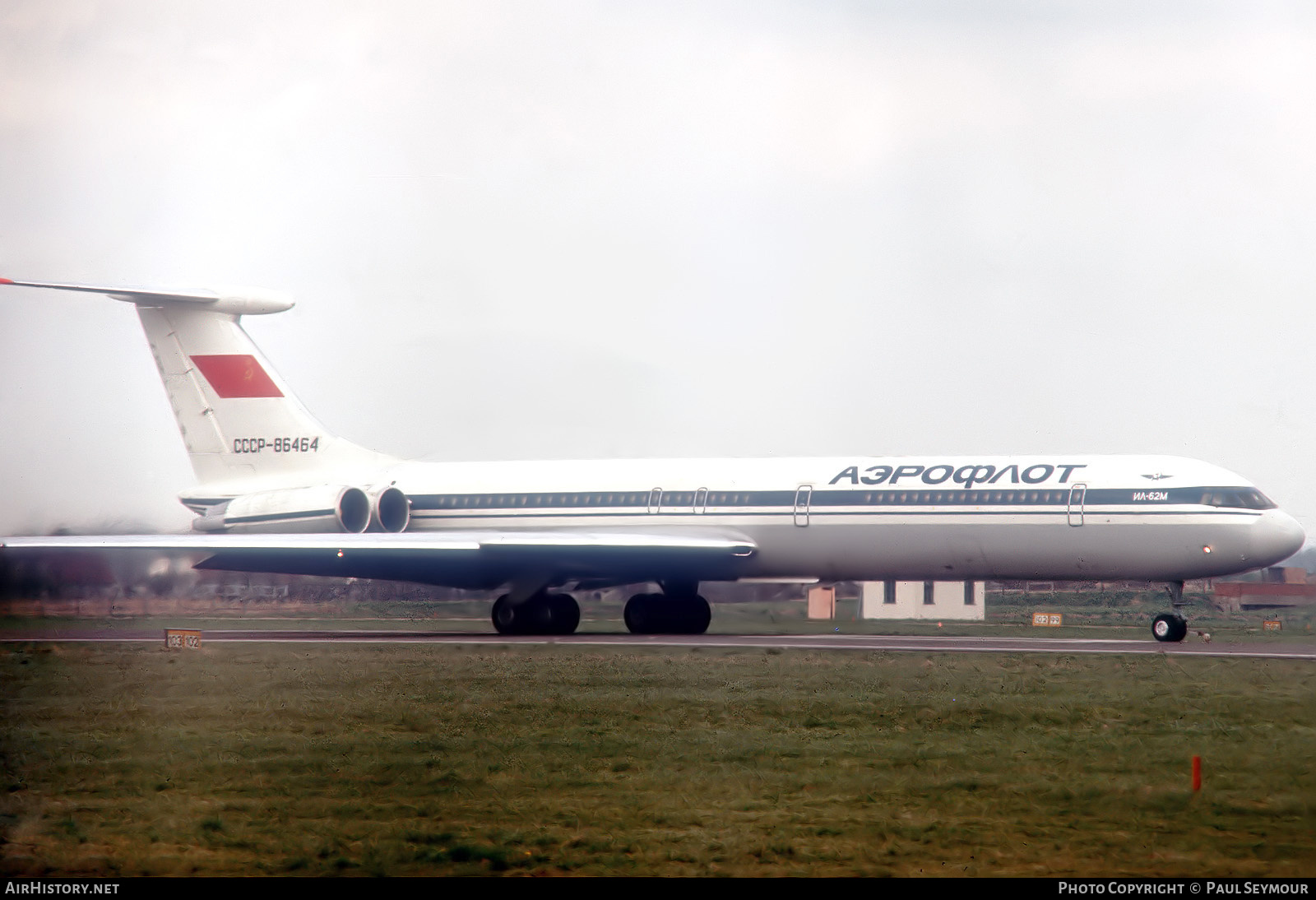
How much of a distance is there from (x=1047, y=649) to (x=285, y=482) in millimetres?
19737

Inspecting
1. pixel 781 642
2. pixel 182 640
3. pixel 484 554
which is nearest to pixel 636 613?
pixel 484 554

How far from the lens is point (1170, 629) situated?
88.7 ft

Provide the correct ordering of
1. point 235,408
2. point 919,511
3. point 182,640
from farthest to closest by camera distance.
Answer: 1. point 235,408
2. point 919,511
3. point 182,640

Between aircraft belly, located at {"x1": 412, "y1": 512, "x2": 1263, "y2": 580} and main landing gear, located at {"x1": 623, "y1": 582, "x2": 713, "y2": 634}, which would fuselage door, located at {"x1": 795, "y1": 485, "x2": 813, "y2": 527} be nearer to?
aircraft belly, located at {"x1": 412, "y1": 512, "x2": 1263, "y2": 580}

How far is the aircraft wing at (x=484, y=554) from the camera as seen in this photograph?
30219 mm

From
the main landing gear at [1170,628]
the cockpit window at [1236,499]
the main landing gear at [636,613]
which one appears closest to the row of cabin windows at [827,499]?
the cockpit window at [1236,499]

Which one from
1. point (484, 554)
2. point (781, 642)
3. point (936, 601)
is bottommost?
point (781, 642)

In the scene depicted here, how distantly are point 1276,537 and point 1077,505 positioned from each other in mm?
3691

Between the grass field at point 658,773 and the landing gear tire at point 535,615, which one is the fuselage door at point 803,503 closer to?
the landing gear tire at point 535,615

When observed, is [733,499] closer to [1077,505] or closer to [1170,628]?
[1077,505]

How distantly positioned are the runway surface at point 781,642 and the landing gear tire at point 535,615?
55 centimetres

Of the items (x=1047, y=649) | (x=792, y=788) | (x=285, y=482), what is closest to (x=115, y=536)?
(x=285, y=482)

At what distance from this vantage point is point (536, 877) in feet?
27.1

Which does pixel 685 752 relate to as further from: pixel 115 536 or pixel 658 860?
pixel 115 536
